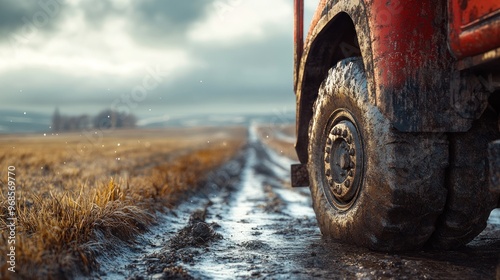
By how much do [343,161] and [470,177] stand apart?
840 millimetres

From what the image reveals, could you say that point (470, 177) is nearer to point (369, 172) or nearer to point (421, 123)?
point (421, 123)

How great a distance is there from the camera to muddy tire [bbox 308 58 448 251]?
110 inches

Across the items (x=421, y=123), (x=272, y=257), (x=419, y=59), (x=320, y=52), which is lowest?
(x=272, y=257)

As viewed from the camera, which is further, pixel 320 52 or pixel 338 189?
pixel 320 52

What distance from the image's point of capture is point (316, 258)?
3260 mm

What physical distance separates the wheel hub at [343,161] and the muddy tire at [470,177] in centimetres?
59

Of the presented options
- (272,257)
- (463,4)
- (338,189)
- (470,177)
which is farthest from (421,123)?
(272,257)

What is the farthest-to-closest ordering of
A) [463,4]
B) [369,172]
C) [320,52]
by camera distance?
[320,52] < [369,172] < [463,4]

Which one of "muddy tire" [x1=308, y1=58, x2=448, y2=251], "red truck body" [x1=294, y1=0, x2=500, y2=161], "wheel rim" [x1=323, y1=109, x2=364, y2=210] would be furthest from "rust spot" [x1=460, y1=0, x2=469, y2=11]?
"wheel rim" [x1=323, y1=109, x2=364, y2=210]

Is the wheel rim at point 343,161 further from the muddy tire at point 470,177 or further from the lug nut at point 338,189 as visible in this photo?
the muddy tire at point 470,177

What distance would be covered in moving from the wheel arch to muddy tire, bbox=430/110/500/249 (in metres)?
1.07

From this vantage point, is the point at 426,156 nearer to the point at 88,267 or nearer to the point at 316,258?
the point at 316,258

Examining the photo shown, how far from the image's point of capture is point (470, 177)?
2.86 meters

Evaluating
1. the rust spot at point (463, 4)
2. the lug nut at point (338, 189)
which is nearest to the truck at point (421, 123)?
the rust spot at point (463, 4)
